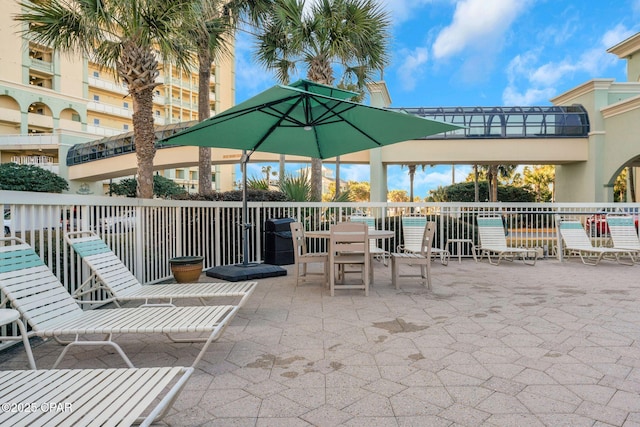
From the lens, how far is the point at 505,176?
120 feet

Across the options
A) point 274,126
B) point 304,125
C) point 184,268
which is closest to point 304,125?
point 304,125

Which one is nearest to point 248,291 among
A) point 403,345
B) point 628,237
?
point 403,345

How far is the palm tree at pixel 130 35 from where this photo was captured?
634 cm

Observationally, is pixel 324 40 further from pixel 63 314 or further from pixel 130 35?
pixel 63 314

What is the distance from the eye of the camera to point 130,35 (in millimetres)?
6844

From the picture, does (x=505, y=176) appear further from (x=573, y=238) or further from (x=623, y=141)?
(x=573, y=238)

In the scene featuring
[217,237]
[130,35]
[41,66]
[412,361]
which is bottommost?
[412,361]

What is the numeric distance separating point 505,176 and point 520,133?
21.4 m

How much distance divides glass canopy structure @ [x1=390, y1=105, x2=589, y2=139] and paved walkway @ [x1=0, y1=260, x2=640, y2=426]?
44.0ft

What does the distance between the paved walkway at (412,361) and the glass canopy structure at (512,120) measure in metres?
13.4

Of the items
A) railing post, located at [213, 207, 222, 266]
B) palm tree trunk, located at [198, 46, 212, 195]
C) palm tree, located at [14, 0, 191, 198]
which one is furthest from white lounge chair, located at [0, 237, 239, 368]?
palm tree trunk, located at [198, 46, 212, 195]

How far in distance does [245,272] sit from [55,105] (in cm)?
3655

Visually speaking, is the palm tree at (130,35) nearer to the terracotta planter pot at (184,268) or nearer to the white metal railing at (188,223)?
the white metal railing at (188,223)

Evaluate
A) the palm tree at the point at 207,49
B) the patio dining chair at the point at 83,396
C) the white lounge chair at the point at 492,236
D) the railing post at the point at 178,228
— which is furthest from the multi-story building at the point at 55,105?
the patio dining chair at the point at 83,396
